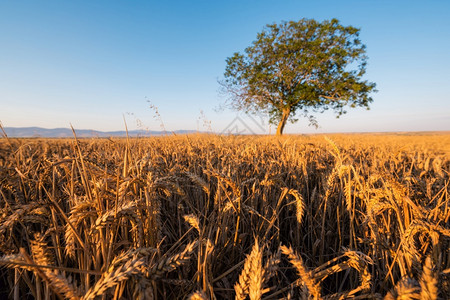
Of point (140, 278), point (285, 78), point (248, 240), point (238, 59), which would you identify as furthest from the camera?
point (238, 59)

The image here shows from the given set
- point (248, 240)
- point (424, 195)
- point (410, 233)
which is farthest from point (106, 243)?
point (424, 195)

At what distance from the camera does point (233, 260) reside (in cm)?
89

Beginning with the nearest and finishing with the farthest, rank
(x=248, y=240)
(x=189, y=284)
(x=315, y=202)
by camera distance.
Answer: (x=189, y=284) < (x=248, y=240) < (x=315, y=202)

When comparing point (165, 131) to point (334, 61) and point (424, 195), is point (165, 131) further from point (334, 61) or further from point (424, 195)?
point (334, 61)

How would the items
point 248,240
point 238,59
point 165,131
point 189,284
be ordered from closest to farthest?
1. point 189,284
2. point 248,240
3. point 165,131
4. point 238,59

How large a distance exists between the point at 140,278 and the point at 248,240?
780 mm

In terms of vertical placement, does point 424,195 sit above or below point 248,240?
above

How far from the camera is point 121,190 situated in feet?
2.33

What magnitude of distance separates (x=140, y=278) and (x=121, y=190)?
0.34 meters

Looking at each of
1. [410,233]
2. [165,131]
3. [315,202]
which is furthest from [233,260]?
[165,131]

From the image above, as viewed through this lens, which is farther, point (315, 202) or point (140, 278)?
point (315, 202)

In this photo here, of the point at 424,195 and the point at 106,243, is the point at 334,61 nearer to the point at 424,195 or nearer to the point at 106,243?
the point at 424,195

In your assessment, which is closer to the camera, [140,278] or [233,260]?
[140,278]

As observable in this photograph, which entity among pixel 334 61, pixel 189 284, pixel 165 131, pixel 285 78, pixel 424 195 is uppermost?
pixel 334 61
